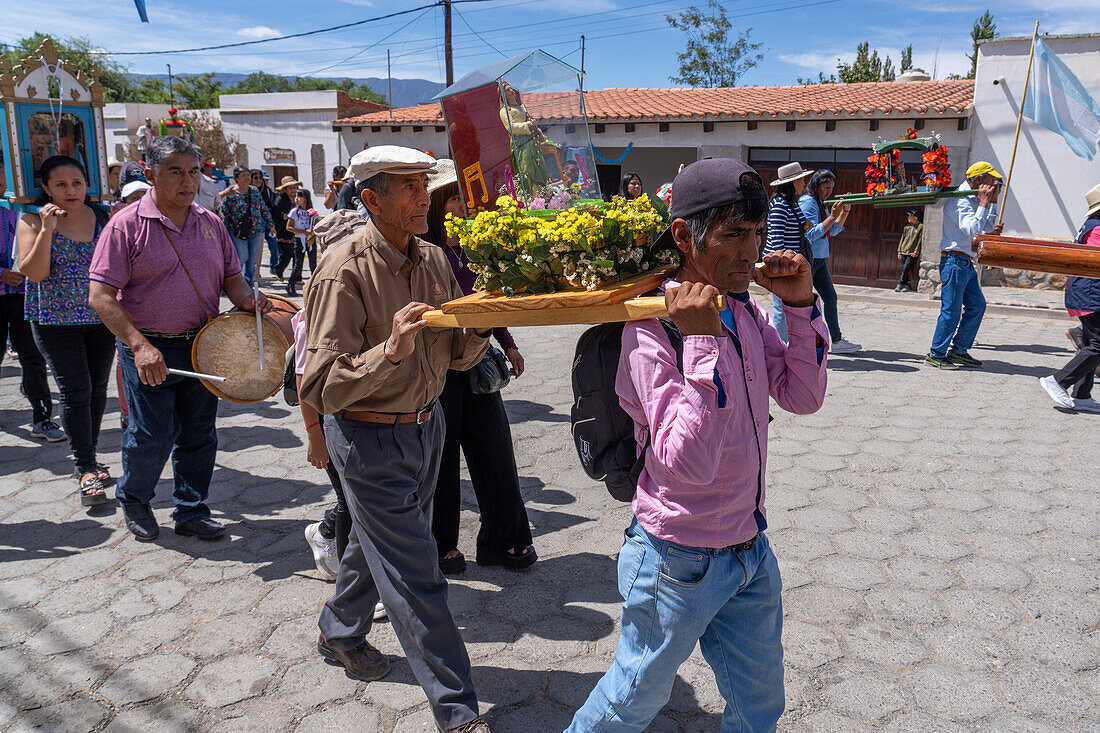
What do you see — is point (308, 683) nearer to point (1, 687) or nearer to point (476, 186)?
point (1, 687)

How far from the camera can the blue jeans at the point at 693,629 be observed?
199cm

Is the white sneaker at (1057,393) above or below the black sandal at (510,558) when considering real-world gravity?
above

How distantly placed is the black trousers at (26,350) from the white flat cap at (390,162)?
15.9 ft

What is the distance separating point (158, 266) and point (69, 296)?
1.10 metres

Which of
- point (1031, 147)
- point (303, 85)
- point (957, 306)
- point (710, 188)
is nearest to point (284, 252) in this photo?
point (957, 306)

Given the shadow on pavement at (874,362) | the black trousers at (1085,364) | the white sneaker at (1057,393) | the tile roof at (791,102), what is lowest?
the shadow on pavement at (874,362)

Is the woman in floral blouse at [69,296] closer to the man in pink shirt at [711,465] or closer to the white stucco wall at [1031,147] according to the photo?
the man in pink shirt at [711,465]

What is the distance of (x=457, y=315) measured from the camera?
7.43 ft

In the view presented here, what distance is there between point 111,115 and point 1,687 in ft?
144

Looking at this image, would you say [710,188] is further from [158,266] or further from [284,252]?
[284,252]

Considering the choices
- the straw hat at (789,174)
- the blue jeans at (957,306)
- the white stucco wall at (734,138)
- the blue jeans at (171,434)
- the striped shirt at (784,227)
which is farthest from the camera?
the white stucco wall at (734,138)

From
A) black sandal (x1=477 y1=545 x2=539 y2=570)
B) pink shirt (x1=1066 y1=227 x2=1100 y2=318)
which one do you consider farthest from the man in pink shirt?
pink shirt (x1=1066 y1=227 x2=1100 y2=318)

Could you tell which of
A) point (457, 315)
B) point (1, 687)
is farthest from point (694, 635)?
point (1, 687)

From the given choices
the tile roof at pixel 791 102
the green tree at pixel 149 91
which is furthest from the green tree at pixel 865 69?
the green tree at pixel 149 91
